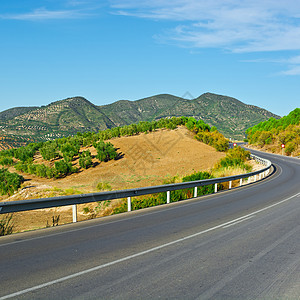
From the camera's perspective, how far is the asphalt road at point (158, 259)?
4.68 metres

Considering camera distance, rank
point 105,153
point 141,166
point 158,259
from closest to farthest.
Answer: point 158,259, point 141,166, point 105,153

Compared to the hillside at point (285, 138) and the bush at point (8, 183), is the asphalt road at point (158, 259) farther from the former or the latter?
the hillside at point (285, 138)

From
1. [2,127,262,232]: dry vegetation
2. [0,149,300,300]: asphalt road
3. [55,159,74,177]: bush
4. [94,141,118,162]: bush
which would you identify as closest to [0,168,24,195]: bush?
[2,127,262,232]: dry vegetation

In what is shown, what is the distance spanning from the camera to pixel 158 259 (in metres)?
6.12

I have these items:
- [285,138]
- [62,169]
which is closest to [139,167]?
[62,169]

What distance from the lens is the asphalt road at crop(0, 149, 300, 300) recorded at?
15.3 feet

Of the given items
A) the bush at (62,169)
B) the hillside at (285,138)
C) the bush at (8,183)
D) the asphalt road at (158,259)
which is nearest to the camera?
the asphalt road at (158,259)

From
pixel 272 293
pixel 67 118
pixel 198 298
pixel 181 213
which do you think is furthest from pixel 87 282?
pixel 67 118

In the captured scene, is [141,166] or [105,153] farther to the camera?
[105,153]

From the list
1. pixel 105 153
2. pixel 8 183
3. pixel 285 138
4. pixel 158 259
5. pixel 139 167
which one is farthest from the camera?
pixel 285 138

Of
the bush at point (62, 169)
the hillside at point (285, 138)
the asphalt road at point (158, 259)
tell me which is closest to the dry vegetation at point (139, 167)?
the bush at point (62, 169)

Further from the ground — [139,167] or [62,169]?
[62,169]

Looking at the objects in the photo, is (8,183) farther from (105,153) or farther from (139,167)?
(105,153)

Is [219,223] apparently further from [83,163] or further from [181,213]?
[83,163]
